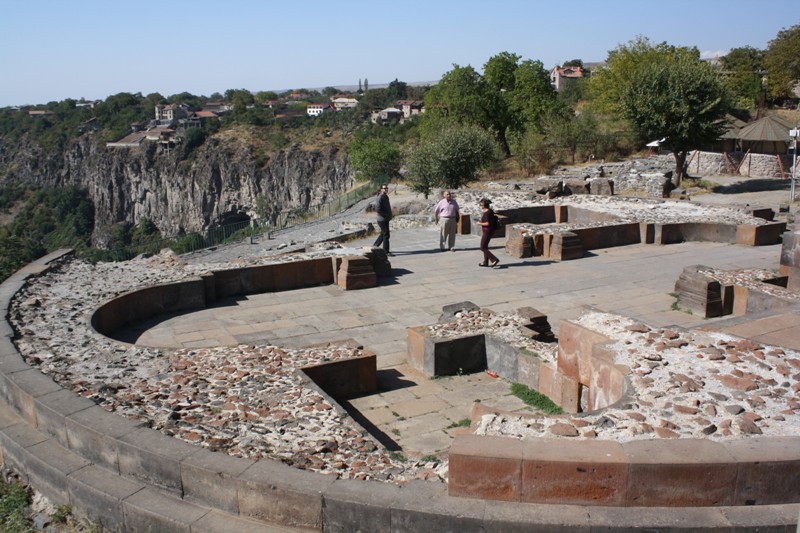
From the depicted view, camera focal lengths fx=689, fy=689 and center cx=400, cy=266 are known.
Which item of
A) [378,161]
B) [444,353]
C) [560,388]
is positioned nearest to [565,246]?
[444,353]

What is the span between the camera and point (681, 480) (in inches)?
168

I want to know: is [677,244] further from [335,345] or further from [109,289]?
[109,289]

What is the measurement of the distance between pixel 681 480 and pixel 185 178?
91.3 metres

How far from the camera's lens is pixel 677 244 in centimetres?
1475

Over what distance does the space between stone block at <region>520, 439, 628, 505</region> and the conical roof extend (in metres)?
29.2

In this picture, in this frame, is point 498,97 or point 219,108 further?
point 219,108

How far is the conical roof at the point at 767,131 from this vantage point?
95.6 ft

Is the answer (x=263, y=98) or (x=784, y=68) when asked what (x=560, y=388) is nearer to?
(x=784, y=68)

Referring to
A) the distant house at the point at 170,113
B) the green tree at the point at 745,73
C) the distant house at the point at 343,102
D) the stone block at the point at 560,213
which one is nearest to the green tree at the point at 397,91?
the distant house at the point at 343,102

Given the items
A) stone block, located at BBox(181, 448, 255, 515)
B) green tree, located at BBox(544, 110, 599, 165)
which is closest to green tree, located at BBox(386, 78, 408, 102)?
green tree, located at BBox(544, 110, 599, 165)

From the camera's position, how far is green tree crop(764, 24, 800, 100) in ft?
147

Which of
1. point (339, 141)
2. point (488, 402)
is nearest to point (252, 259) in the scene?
point (488, 402)

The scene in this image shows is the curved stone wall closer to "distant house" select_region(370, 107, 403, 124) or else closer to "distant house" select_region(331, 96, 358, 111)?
"distant house" select_region(370, 107, 403, 124)

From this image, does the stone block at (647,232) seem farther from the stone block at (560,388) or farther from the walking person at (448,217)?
the stone block at (560,388)
